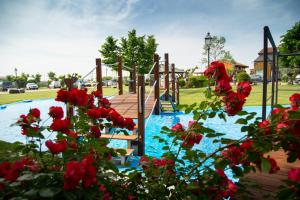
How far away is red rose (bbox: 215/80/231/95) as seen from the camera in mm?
1287

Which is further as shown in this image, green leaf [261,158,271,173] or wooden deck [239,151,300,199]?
wooden deck [239,151,300,199]

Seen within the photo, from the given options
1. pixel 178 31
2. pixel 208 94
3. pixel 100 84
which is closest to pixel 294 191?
pixel 208 94

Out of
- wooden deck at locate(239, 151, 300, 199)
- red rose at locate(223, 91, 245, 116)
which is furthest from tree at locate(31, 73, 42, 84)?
red rose at locate(223, 91, 245, 116)

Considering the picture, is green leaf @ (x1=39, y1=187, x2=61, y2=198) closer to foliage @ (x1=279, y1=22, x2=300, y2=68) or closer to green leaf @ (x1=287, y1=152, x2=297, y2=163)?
green leaf @ (x1=287, y1=152, x2=297, y2=163)

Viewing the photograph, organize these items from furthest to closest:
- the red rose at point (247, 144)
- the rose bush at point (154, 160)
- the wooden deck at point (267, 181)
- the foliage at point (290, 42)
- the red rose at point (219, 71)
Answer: the foliage at point (290, 42) < the wooden deck at point (267, 181) < the red rose at point (219, 71) < the red rose at point (247, 144) < the rose bush at point (154, 160)

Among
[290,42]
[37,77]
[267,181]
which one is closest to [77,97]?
[267,181]

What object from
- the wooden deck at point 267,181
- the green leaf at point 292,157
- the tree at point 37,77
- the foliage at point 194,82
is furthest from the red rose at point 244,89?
the tree at point 37,77

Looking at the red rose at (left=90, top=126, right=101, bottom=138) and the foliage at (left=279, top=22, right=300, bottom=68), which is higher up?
the foliage at (left=279, top=22, right=300, bottom=68)

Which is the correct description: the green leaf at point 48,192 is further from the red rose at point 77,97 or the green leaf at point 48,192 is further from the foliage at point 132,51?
the foliage at point 132,51

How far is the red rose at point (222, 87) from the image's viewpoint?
1.29m

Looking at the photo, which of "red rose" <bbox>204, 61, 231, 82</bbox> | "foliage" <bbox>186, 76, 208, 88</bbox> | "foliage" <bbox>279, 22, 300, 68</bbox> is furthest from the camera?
"foliage" <bbox>279, 22, 300, 68</bbox>

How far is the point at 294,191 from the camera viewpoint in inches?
32.0

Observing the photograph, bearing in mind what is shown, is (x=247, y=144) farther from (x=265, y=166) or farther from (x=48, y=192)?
(x=48, y=192)

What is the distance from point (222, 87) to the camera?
1297mm
